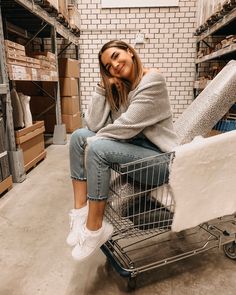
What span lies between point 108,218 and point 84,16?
17.7ft

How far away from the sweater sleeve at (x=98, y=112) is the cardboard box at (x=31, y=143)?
1.48 meters

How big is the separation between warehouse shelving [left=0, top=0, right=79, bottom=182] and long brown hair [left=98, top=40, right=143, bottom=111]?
1381 mm

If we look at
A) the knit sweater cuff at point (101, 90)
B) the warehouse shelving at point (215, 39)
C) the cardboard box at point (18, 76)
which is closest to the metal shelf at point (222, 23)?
the warehouse shelving at point (215, 39)

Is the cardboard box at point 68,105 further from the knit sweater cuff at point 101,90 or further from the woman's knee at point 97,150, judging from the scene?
the woman's knee at point 97,150

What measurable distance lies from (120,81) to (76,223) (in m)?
0.78

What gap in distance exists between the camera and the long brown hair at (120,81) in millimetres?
1347

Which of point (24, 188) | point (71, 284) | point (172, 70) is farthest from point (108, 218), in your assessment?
point (172, 70)

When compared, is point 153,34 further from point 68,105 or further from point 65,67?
point 68,105

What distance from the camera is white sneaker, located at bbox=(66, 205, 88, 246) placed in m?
1.21

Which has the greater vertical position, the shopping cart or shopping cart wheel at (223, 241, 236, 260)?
the shopping cart

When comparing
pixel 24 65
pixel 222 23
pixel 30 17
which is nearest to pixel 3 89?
pixel 24 65

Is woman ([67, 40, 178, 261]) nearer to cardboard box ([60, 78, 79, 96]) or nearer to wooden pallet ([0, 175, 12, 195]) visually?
wooden pallet ([0, 175, 12, 195])

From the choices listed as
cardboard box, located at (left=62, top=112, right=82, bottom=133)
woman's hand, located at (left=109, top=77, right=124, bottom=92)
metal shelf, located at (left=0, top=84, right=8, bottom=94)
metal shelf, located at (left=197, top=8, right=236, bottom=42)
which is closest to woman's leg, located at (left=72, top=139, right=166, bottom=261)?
woman's hand, located at (left=109, top=77, right=124, bottom=92)

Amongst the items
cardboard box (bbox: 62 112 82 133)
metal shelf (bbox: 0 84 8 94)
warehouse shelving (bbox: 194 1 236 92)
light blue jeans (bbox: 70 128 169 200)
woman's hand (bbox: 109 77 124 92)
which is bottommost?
cardboard box (bbox: 62 112 82 133)
